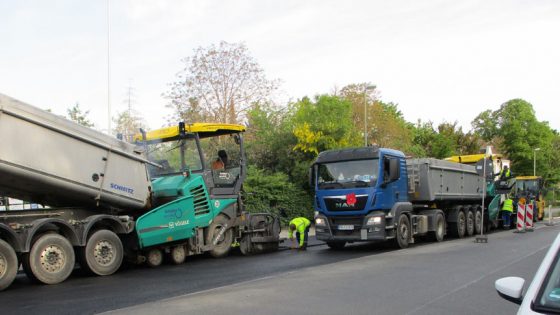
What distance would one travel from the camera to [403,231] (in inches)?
553

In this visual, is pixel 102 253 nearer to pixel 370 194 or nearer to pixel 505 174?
pixel 370 194

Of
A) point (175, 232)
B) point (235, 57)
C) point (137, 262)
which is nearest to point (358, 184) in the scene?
point (175, 232)

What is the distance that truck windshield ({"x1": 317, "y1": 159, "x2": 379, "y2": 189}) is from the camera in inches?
522

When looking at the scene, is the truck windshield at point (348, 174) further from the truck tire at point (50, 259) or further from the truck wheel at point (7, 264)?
the truck wheel at point (7, 264)

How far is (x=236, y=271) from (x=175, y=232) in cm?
164

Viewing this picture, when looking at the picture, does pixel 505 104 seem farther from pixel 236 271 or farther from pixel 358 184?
pixel 236 271

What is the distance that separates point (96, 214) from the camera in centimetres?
1025

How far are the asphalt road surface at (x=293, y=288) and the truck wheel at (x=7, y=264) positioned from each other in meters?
0.20

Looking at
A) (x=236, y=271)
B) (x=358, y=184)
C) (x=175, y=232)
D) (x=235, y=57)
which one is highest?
(x=235, y=57)

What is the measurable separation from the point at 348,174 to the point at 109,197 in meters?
6.18

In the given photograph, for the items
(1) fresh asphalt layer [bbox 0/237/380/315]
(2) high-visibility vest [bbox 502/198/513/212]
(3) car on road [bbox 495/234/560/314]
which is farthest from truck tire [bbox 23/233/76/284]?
(2) high-visibility vest [bbox 502/198/513/212]

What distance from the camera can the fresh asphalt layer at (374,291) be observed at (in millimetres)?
6438

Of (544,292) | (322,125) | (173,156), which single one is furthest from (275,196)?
(544,292)

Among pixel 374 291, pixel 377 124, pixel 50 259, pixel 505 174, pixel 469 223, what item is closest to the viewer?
pixel 374 291
